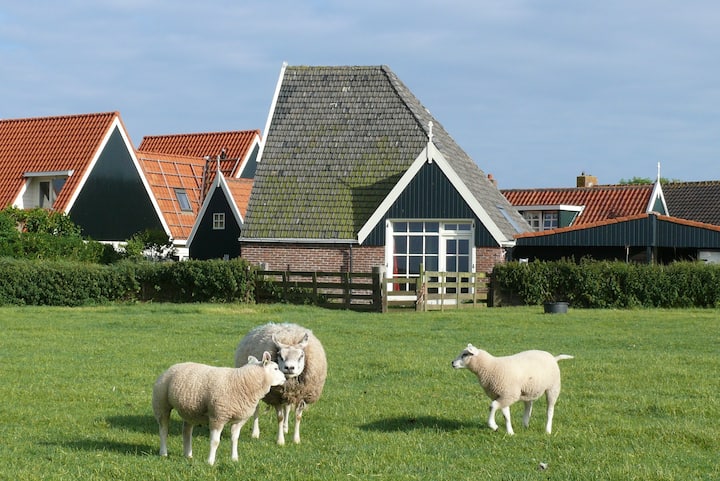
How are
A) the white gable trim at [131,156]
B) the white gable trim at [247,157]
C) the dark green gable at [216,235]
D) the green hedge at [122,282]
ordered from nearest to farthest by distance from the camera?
the green hedge at [122,282]
the dark green gable at [216,235]
the white gable trim at [131,156]
the white gable trim at [247,157]

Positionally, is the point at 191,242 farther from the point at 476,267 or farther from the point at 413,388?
the point at 413,388

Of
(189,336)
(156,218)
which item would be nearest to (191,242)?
(156,218)

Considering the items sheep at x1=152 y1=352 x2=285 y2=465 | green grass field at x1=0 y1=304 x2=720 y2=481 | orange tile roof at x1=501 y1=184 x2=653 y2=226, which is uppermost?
orange tile roof at x1=501 y1=184 x2=653 y2=226

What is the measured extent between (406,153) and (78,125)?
684 inches

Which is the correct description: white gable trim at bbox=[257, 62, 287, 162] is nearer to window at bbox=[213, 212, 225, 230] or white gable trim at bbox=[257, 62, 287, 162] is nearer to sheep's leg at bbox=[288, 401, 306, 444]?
window at bbox=[213, 212, 225, 230]

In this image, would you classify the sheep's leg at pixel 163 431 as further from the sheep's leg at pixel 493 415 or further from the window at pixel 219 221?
the window at pixel 219 221

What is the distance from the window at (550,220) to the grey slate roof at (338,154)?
17.5 meters

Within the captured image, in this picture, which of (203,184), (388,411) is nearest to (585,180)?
(203,184)

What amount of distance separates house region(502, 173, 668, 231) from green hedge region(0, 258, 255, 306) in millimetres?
29526

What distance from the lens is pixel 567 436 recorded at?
38.6 ft

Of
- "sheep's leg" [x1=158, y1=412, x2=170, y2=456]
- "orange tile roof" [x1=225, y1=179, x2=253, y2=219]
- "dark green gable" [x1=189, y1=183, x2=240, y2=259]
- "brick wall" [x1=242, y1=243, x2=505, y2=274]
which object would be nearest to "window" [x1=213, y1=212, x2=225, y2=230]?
"dark green gable" [x1=189, y1=183, x2=240, y2=259]

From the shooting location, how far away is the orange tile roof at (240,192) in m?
44.2

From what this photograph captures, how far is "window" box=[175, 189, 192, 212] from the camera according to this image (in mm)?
51375

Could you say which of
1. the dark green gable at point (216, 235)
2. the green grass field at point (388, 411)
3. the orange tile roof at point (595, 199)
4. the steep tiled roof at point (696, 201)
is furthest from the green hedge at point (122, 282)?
the steep tiled roof at point (696, 201)
